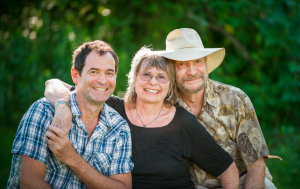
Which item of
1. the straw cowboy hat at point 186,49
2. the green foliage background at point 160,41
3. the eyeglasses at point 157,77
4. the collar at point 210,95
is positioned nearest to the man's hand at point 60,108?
the eyeglasses at point 157,77

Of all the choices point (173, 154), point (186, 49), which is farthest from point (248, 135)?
point (186, 49)

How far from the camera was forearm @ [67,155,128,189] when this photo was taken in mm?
2246

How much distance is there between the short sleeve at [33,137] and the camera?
2.15 m

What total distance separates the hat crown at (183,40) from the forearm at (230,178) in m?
1.37

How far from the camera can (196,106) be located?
3141 millimetres

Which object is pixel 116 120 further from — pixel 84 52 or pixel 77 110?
pixel 84 52

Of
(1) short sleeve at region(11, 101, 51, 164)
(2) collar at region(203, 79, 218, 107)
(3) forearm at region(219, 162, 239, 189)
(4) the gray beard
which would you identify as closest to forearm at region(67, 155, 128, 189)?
(1) short sleeve at region(11, 101, 51, 164)

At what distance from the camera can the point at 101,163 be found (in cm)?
246

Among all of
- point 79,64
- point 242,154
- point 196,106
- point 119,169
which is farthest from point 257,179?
point 79,64

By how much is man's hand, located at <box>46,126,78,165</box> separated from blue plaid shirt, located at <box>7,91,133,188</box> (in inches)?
3.5

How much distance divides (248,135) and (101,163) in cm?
161

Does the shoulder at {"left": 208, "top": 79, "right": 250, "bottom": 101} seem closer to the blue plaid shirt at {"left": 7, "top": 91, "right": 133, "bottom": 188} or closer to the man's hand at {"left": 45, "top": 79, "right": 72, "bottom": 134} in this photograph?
the blue plaid shirt at {"left": 7, "top": 91, "right": 133, "bottom": 188}

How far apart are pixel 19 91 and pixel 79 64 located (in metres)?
3.77

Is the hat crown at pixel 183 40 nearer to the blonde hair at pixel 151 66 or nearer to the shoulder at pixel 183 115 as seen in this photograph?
the blonde hair at pixel 151 66
